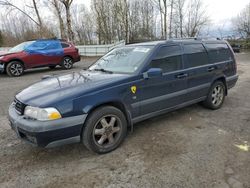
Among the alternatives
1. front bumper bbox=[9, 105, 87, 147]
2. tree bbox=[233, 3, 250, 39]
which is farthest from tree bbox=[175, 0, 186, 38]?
front bumper bbox=[9, 105, 87, 147]

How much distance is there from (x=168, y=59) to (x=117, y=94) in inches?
52.8

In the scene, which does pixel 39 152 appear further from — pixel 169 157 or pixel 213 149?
pixel 213 149

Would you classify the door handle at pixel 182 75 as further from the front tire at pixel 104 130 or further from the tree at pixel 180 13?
the tree at pixel 180 13

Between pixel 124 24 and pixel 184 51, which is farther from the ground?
pixel 124 24

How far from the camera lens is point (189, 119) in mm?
4469

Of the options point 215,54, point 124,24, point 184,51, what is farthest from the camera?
point 124,24

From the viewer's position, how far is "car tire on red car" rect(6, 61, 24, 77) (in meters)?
10.0

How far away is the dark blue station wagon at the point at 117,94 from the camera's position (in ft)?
9.33

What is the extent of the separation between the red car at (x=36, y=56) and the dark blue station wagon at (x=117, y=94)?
718 cm

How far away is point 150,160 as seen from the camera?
303cm

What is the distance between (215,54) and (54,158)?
3938 millimetres

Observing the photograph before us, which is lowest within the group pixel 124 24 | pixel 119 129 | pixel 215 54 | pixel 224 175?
pixel 224 175

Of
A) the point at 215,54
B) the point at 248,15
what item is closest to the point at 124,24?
the point at 248,15

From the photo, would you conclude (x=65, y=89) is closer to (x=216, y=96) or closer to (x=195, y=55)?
(x=195, y=55)
